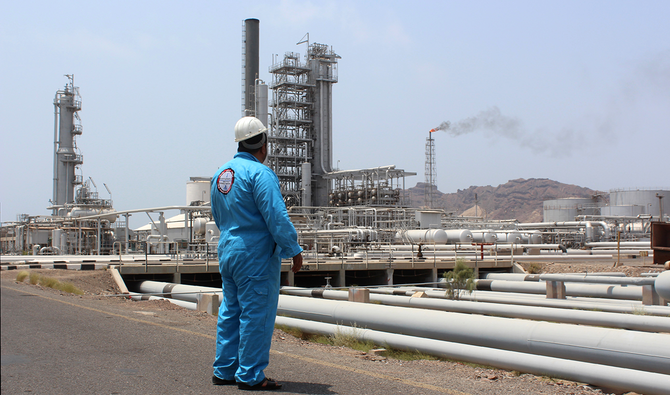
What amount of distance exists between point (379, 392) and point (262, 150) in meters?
2.07

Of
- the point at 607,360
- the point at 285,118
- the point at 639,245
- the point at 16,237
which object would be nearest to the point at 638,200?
the point at 639,245

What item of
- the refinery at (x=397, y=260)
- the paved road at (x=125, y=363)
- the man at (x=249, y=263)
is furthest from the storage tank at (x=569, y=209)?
the man at (x=249, y=263)

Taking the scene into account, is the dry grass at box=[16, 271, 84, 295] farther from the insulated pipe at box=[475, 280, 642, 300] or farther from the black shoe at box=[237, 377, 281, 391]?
the insulated pipe at box=[475, 280, 642, 300]

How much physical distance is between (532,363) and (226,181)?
3.26 metres

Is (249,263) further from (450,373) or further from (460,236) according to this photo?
(460,236)

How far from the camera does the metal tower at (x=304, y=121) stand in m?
56.5

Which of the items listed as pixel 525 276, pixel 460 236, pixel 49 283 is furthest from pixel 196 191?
pixel 49 283

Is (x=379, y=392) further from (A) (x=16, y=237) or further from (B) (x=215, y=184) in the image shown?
(A) (x=16, y=237)

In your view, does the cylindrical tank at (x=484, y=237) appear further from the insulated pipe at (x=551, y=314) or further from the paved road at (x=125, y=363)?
the paved road at (x=125, y=363)

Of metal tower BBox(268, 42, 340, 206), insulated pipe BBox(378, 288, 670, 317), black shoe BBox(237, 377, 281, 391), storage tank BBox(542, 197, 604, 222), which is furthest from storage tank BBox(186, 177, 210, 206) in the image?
storage tank BBox(542, 197, 604, 222)

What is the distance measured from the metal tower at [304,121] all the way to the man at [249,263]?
51.2 meters

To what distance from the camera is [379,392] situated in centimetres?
405

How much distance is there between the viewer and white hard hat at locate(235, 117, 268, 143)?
456 centimetres

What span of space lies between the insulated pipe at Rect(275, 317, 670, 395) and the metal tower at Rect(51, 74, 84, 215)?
186 ft
